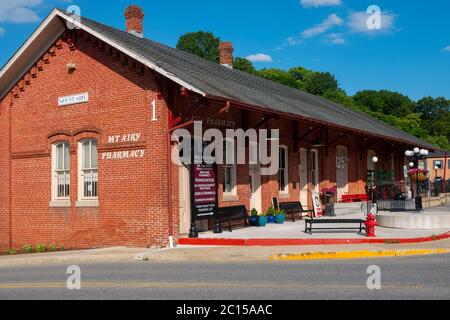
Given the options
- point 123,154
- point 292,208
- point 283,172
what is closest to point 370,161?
point 283,172

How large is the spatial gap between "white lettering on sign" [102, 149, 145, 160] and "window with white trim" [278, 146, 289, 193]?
6.75 metres

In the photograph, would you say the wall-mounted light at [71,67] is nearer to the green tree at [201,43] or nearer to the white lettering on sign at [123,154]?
the white lettering on sign at [123,154]

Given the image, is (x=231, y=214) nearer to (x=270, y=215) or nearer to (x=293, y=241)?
(x=270, y=215)

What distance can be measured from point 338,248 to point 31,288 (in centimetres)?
698

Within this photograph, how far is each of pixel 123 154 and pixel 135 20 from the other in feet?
26.4

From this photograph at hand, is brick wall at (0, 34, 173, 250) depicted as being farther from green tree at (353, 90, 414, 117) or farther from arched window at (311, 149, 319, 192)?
green tree at (353, 90, 414, 117)

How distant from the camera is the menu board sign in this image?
1524 cm

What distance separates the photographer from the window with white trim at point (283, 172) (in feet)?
66.5

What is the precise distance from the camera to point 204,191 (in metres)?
15.6

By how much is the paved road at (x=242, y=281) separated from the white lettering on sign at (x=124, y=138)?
4.37m

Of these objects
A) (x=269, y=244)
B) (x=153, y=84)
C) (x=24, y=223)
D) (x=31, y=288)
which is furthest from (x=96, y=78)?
(x=31, y=288)

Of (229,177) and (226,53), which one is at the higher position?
(226,53)

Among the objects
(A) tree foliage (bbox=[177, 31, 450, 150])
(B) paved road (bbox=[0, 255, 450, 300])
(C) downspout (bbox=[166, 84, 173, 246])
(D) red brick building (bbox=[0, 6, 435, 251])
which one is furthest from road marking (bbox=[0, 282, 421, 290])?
(A) tree foliage (bbox=[177, 31, 450, 150])

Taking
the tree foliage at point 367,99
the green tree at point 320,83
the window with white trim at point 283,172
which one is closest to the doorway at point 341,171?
the window with white trim at point 283,172
